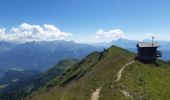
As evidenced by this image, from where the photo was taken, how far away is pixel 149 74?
7050 centimetres

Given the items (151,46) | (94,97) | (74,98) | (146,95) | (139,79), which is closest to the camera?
(74,98)

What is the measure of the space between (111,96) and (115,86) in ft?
30.6

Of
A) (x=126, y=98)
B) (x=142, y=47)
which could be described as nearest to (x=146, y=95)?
(x=126, y=98)

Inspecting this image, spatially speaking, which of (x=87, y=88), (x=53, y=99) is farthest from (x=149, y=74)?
(x=53, y=99)

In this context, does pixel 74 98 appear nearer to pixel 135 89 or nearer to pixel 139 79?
pixel 135 89

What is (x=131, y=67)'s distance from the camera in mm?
72188

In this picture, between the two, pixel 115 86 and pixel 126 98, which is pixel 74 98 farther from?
pixel 115 86

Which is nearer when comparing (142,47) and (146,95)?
(146,95)

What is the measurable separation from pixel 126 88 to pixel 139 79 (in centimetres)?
1402

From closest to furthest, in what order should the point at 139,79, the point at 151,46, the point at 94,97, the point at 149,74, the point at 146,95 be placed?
the point at 94,97 → the point at 146,95 → the point at 139,79 → the point at 149,74 → the point at 151,46

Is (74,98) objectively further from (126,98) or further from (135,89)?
(135,89)

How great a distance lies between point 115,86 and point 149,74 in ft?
85.3

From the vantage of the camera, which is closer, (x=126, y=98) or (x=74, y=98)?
(x=74, y=98)

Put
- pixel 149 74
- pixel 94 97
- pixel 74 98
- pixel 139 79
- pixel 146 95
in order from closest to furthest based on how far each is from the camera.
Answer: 1. pixel 74 98
2. pixel 94 97
3. pixel 146 95
4. pixel 139 79
5. pixel 149 74
